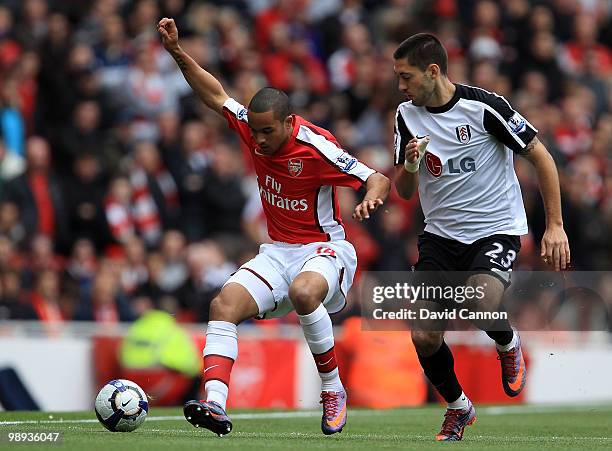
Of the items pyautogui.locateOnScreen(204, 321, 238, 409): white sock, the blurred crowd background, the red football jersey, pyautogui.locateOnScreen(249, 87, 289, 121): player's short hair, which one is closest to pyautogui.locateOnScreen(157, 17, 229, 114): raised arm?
the red football jersey

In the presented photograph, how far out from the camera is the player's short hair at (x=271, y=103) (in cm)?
914

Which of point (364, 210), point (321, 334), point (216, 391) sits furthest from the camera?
point (321, 334)

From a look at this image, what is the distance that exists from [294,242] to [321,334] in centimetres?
72

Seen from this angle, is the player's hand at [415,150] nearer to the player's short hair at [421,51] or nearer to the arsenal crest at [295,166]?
the player's short hair at [421,51]

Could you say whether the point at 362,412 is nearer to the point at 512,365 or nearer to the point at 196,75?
the point at 512,365

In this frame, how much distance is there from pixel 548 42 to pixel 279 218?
43.0 ft

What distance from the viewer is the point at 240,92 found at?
1838 cm

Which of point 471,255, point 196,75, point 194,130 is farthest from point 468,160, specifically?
point 194,130

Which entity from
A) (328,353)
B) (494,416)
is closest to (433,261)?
(328,353)

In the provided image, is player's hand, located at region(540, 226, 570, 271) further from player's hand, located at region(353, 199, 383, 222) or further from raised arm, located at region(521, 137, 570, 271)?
player's hand, located at region(353, 199, 383, 222)

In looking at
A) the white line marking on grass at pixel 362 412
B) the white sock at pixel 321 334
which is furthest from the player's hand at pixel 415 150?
the white line marking on grass at pixel 362 412

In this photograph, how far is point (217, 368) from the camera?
8.96 meters

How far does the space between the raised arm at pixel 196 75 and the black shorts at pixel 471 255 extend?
1819 mm

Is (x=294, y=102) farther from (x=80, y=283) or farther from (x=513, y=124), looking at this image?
(x=513, y=124)
